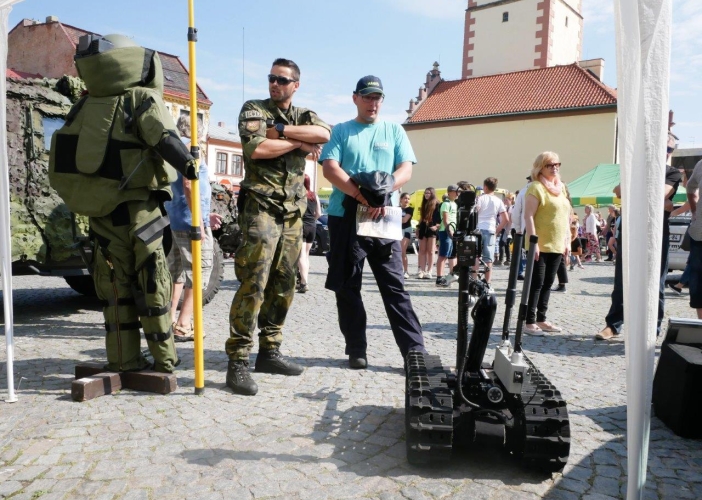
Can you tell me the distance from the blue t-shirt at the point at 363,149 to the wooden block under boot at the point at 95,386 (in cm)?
178

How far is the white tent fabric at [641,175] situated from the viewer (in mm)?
1966

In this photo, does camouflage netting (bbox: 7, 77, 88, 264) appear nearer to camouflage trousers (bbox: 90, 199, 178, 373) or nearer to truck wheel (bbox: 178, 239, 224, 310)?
truck wheel (bbox: 178, 239, 224, 310)

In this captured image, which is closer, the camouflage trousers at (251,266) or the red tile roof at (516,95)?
the camouflage trousers at (251,266)

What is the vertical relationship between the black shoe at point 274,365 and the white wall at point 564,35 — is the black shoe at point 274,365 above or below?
below

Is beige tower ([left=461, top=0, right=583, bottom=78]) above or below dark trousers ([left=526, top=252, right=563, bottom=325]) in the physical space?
above

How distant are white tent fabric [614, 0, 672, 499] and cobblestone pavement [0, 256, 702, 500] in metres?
0.60

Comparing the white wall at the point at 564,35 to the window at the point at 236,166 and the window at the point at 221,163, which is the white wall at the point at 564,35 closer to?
the window at the point at 236,166

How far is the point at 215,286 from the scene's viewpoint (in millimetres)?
6562

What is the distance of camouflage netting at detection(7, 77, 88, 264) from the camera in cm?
532

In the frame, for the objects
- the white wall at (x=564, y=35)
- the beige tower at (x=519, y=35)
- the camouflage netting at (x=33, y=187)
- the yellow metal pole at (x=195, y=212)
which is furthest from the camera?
the white wall at (x=564, y=35)

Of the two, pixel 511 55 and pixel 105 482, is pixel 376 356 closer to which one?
pixel 105 482

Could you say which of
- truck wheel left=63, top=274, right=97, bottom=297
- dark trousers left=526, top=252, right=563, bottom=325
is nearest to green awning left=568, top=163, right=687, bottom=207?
dark trousers left=526, top=252, right=563, bottom=325

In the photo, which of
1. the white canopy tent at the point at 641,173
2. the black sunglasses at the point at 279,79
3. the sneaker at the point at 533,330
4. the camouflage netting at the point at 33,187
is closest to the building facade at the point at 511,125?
the sneaker at the point at 533,330

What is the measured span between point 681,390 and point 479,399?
1.23 metres
